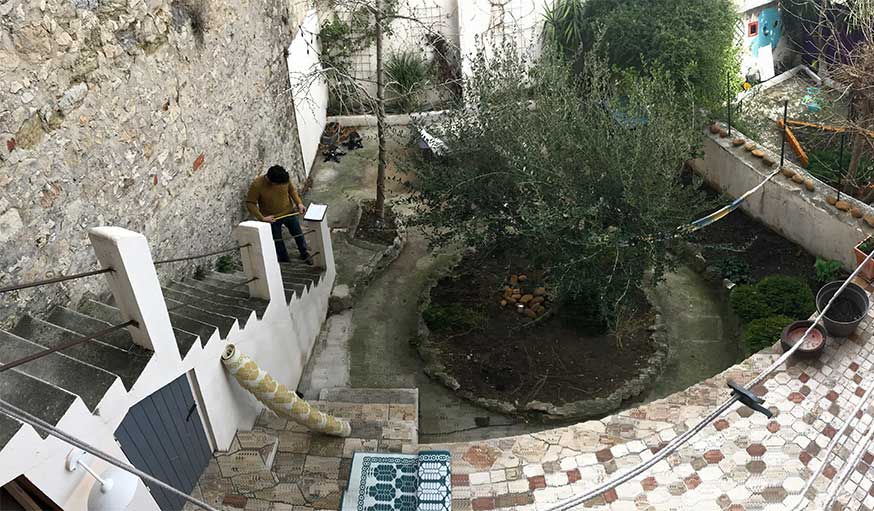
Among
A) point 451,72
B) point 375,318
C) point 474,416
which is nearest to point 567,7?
point 451,72

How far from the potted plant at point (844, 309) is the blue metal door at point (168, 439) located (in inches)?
207

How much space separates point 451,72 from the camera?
11.9 meters

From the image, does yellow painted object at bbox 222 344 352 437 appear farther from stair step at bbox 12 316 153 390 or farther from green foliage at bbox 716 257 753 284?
green foliage at bbox 716 257 753 284

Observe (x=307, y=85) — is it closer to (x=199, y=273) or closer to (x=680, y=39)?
(x=199, y=273)

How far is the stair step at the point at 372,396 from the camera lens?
246 inches

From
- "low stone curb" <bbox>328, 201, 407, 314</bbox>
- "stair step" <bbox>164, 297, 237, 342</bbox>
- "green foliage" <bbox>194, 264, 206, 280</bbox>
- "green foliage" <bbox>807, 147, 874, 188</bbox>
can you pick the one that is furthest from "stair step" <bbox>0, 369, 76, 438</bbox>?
"green foliage" <bbox>807, 147, 874, 188</bbox>

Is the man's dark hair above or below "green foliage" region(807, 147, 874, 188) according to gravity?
above

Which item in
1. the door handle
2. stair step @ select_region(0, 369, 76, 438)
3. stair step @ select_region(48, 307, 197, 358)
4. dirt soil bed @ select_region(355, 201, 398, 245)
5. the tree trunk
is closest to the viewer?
stair step @ select_region(0, 369, 76, 438)

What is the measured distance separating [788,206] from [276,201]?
5.73m

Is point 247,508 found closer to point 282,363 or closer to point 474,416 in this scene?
point 282,363

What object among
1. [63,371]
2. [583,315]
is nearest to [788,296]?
[583,315]

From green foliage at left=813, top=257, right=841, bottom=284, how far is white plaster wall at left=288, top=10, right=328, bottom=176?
632 cm

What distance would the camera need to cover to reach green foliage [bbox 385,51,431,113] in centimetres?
1144

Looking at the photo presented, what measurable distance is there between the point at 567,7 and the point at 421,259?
17.5ft
